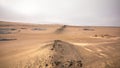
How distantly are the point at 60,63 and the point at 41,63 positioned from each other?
590 millimetres

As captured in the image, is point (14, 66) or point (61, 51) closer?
point (14, 66)

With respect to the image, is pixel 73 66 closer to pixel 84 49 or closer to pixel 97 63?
pixel 97 63

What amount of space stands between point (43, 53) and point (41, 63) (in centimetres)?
54

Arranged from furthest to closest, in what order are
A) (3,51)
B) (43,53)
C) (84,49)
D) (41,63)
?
(84,49)
(3,51)
(43,53)
(41,63)

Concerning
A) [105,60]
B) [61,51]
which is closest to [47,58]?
[61,51]

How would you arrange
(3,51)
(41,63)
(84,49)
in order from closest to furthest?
(41,63) → (3,51) → (84,49)

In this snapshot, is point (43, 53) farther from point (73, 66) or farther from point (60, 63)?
point (73, 66)

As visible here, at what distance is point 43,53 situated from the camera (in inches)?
211

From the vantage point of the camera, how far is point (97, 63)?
5359 millimetres

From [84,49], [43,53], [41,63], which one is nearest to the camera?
[41,63]

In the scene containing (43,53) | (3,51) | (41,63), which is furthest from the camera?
(3,51)

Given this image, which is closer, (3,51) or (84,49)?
(3,51)

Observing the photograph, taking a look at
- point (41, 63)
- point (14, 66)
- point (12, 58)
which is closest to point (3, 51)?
point (12, 58)

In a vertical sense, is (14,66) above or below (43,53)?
below
